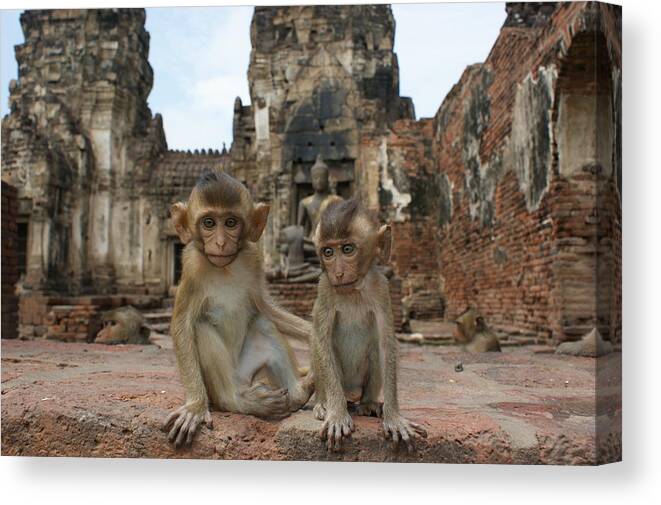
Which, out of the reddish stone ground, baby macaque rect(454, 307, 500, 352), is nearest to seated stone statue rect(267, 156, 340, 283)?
baby macaque rect(454, 307, 500, 352)

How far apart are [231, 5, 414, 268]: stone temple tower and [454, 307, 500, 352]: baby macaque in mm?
6588

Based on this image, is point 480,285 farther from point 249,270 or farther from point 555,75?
point 249,270

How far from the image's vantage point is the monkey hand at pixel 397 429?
256cm

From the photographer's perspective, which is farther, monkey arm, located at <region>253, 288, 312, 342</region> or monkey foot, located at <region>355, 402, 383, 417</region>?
monkey arm, located at <region>253, 288, 312, 342</region>

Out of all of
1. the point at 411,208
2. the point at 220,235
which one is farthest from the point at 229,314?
the point at 411,208

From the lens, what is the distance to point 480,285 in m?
10.2

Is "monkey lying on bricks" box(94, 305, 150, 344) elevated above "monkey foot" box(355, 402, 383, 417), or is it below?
below

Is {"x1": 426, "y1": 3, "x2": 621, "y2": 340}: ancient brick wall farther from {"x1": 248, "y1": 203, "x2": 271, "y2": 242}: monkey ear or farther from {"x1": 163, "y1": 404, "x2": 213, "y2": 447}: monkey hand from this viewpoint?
{"x1": 163, "y1": 404, "x2": 213, "y2": 447}: monkey hand

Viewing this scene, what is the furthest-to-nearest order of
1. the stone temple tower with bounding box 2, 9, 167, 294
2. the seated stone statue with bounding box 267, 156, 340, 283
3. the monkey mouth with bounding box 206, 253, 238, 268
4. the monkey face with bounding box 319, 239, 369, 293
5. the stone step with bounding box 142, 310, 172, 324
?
the stone temple tower with bounding box 2, 9, 167, 294 → the stone step with bounding box 142, 310, 172, 324 → the seated stone statue with bounding box 267, 156, 340, 283 → the monkey mouth with bounding box 206, 253, 238, 268 → the monkey face with bounding box 319, 239, 369, 293

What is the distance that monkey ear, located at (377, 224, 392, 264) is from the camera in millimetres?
2682

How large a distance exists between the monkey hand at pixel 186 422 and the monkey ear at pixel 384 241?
1.07m

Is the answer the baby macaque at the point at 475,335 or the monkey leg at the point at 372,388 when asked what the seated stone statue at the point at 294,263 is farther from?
the monkey leg at the point at 372,388

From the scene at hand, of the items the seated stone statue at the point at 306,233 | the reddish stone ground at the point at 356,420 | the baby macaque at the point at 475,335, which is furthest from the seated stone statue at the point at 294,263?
the reddish stone ground at the point at 356,420

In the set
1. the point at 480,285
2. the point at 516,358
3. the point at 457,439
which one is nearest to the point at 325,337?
the point at 457,439
